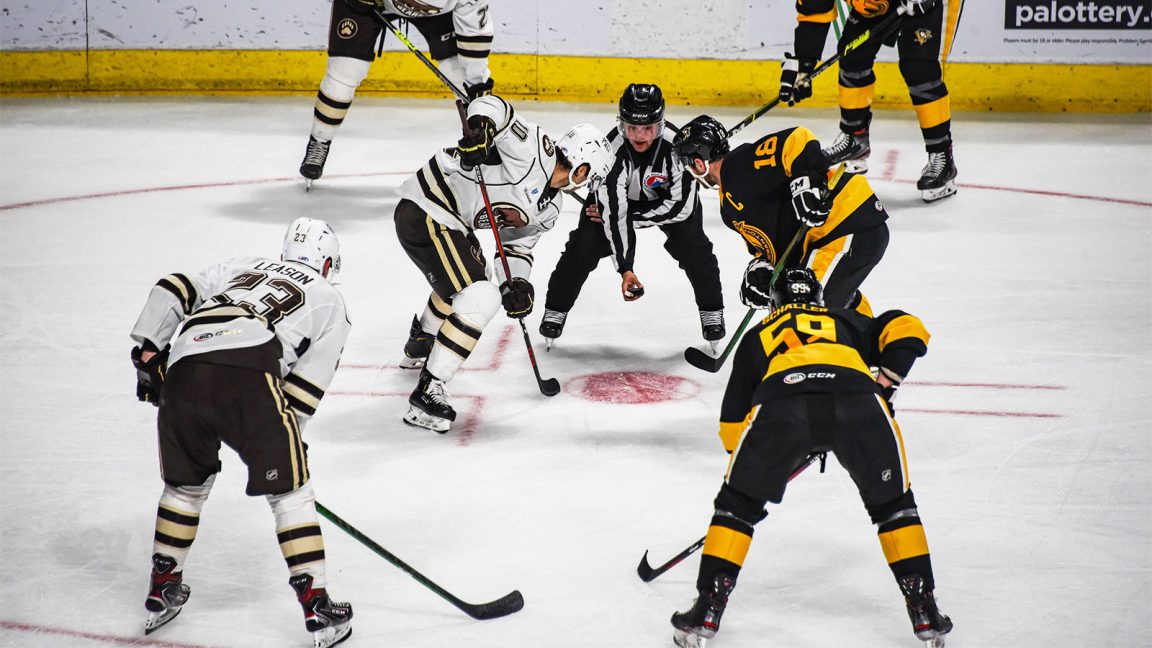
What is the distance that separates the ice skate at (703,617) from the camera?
279 centimetres

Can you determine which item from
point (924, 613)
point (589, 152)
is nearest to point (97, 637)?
point (924, 613)

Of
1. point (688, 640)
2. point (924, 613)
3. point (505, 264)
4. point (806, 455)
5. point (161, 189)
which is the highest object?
point (806, 455)

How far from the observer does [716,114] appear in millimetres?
8391

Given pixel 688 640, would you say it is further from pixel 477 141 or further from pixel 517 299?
pixel 477 141

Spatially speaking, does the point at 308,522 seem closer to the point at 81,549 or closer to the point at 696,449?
the point at 81,549

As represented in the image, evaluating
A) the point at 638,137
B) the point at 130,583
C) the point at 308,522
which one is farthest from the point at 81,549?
the point at 638,137

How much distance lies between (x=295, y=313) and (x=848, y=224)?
1899mm

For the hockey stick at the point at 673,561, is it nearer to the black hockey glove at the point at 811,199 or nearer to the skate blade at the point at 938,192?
the black hockey glove at the point at 811,199

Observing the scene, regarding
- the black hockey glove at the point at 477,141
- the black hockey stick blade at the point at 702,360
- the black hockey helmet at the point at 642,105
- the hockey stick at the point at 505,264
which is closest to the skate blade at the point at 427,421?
the hockey stick at the point at 505,264

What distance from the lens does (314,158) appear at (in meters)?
6.66

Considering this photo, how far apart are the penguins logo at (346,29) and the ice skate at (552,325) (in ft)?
7.66

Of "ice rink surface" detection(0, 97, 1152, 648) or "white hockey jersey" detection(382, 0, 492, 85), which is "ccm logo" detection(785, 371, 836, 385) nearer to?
"ice rink surface" detection(0, 97, 1152, 648)

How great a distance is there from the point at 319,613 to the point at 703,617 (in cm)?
81

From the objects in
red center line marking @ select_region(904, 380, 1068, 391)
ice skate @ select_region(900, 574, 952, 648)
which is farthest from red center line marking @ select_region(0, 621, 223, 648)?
red center line marking @ select_region(904, 380, 1068, 391)
